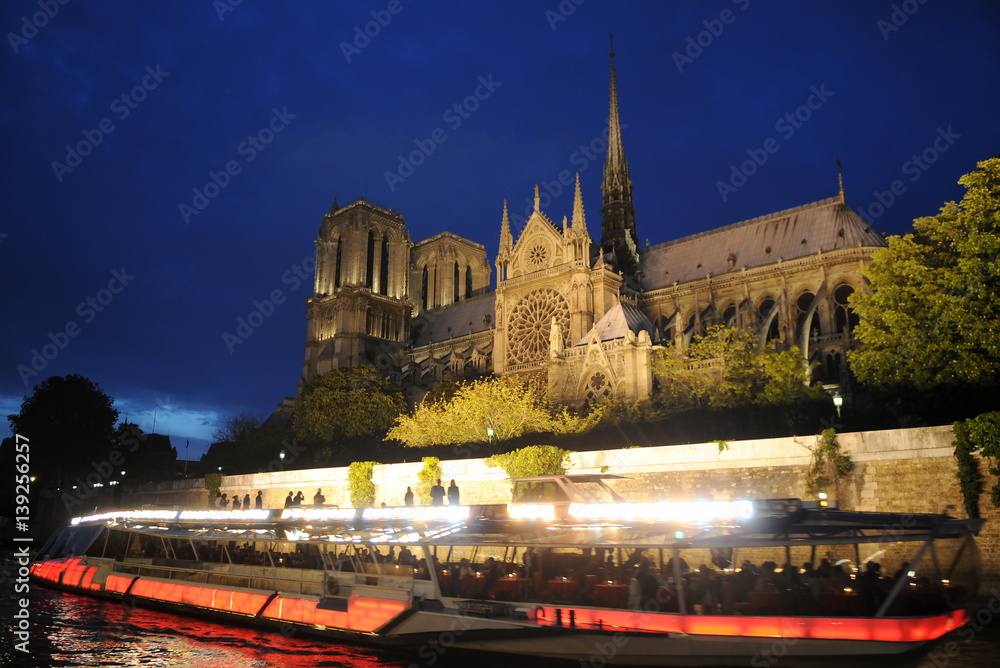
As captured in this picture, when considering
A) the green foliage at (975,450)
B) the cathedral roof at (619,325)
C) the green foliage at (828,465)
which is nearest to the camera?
the green foliage at (975,450)

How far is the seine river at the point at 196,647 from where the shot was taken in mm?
11625

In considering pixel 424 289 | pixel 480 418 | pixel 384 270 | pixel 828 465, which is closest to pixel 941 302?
pixel 828 465

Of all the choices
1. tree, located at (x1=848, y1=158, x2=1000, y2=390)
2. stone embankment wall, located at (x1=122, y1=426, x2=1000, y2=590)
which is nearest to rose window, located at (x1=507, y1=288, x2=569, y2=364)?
stone embankment wall, located at (x1=122, y1=426, x2=1000, y2=590)

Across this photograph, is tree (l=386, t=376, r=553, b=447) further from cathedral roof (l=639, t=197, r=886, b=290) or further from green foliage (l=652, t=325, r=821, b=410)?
cathedral roof (l=639, t=197, r=886, b=290)

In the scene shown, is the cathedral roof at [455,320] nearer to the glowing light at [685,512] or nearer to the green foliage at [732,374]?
the green foliage at [732,374]

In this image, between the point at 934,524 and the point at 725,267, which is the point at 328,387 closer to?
the point at 725,267

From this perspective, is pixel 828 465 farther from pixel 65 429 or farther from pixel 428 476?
pixel 65 429

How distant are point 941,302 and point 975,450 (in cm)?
473

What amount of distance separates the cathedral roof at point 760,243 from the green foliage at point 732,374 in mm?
13578

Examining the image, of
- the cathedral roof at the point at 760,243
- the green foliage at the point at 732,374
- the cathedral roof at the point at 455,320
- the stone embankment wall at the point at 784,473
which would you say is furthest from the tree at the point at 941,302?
the cathedral roof at the point at 455,320

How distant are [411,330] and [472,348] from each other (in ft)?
62.6

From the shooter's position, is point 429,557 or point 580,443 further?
point 580,443

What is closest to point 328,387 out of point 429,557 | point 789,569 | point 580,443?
point 580,443

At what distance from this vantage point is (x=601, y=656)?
11422 millimetres
